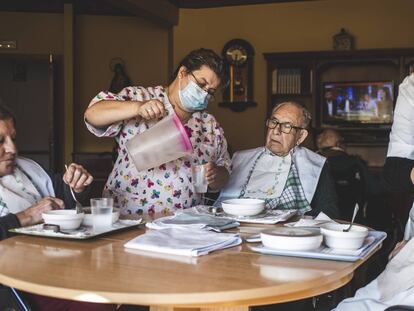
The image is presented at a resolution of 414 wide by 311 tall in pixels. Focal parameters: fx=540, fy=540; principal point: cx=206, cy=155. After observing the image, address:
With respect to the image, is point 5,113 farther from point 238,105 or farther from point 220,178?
point 238,105

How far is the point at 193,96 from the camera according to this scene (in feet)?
6.92

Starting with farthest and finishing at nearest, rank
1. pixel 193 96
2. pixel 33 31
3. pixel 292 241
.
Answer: pixel 33 31
pixel 193 96
pixel 292 241

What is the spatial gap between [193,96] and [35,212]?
2.43 feet

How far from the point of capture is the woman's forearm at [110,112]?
1946 millimetres

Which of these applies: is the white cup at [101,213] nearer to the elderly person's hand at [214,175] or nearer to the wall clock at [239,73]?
the elderly person's hand at [214,175]

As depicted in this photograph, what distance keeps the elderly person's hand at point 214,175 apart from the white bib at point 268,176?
0.93 feet

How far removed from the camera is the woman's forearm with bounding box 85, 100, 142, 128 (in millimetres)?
1946

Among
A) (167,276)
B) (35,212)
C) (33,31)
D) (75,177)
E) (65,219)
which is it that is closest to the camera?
(167,276)

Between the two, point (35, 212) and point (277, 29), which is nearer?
point (35, 212)

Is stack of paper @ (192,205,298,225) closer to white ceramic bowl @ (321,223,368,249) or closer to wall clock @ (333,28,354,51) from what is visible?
white ceramic bowl @ (321,223,368,249)

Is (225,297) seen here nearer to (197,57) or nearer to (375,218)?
(197,57)

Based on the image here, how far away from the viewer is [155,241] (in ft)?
4.65

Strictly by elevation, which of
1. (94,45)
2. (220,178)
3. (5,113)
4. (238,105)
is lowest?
(220,178)

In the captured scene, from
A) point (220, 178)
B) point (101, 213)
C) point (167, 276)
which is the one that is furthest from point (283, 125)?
point (167, 276)
